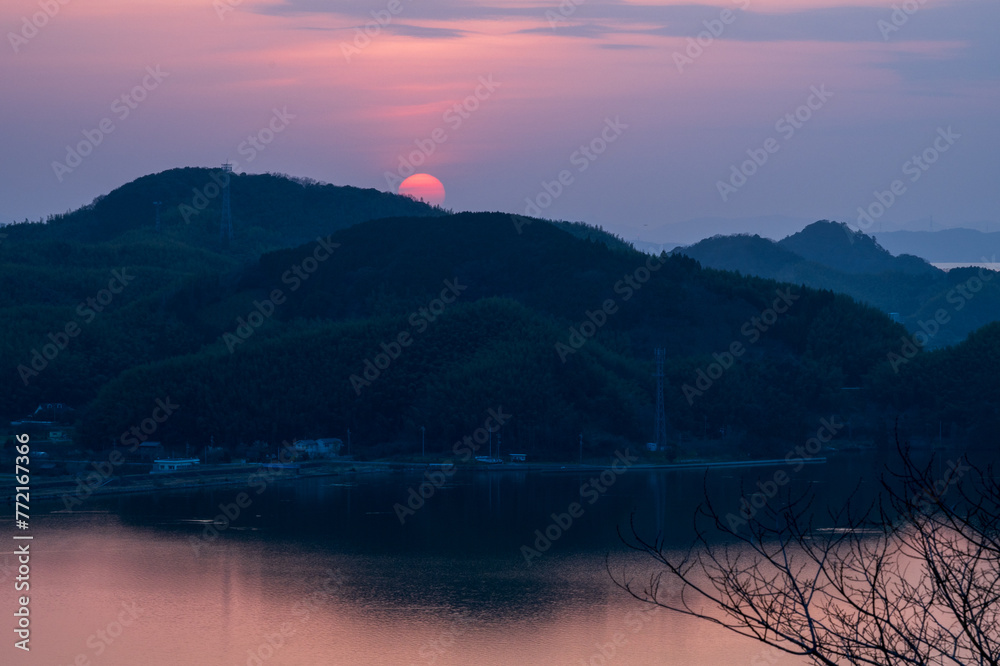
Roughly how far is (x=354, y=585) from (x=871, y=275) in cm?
13353

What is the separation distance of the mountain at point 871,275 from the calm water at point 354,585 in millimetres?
86142

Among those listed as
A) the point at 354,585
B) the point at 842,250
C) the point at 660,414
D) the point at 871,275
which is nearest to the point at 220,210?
the point at 660,414

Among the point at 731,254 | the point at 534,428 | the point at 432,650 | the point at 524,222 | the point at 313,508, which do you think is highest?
the point at 731,254

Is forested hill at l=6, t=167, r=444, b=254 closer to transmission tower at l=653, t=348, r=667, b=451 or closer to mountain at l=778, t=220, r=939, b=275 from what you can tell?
transmission tower at l=653, t=348, r=667, b=451

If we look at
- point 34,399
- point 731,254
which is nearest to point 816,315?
point 34,399

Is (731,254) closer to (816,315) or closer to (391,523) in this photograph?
(816,315)

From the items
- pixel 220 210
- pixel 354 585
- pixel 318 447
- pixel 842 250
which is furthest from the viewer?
pixel 842 250

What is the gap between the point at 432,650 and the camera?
22.2m

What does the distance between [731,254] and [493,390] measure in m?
112

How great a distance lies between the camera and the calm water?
2242cm

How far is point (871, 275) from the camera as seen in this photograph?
493 feet

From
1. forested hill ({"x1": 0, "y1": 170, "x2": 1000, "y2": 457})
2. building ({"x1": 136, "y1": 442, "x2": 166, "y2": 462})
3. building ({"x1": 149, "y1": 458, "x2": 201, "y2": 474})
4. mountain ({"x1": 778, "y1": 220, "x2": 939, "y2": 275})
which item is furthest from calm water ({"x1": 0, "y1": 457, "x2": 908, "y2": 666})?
mountain ({"x1": 778, "y1": 220, "x2": 939, "y2": 275})

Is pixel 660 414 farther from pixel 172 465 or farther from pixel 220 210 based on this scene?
pixel 220 210

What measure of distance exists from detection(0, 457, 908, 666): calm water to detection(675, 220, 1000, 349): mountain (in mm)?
86142
